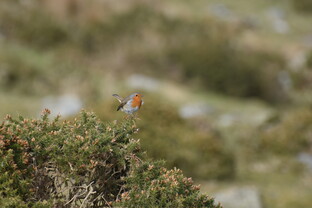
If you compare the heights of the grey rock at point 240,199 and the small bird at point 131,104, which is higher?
the grey rock at point 240,199

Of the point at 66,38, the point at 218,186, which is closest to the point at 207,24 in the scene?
the point at 66,38

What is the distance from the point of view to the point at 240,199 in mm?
10078

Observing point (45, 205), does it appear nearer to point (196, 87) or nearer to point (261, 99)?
point (196, 87)

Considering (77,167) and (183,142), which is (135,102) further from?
(183,142)

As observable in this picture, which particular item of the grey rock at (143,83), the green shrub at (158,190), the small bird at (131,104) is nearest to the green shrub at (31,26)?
the grey rock at (143,83)

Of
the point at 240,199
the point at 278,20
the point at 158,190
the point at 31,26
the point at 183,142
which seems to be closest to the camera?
the point at 158,190

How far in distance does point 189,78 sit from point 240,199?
13.7m

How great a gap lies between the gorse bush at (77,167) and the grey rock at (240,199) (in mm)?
5396

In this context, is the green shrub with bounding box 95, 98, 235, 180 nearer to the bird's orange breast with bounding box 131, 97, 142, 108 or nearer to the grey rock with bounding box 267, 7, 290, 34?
the bird's orange breast with bounding box 131, 97, 142, 108

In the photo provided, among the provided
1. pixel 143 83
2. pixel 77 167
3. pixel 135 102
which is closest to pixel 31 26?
pixel 143 83

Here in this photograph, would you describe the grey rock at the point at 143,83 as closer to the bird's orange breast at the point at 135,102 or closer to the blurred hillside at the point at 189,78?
the blurred hillside at the point at 189,78

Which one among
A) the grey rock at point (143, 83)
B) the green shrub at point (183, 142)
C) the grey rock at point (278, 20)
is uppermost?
the grey rock at point (278, 20)

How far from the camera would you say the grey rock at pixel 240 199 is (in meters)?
9.91

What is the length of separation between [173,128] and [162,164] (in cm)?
804
